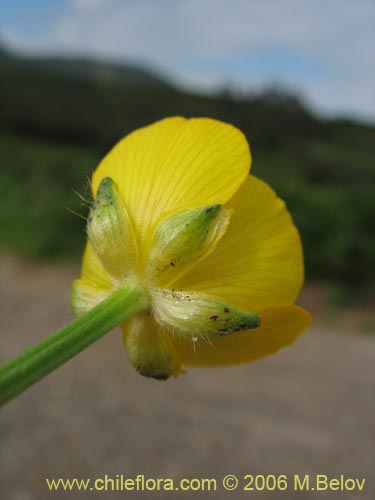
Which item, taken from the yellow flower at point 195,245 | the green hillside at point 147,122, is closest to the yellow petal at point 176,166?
the yellow flower at point 195,245

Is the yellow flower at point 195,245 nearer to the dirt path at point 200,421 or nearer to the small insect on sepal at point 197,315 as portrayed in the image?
the small insect on sepal at point 197,315

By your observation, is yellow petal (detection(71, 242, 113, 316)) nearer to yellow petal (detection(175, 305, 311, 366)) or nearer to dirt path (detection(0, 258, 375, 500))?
yellow petal (detection(175, 305, 311, 366))

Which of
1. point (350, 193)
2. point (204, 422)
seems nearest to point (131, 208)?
point (204, 422)

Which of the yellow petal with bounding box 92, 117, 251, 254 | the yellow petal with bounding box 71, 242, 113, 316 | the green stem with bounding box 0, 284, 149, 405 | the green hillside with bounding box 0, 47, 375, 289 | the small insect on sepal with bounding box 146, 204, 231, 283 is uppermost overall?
the green hillside with bounding box 0, 47, 375, 289

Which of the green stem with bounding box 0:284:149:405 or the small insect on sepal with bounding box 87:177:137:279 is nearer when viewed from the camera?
the green stem with bounding box 0:284:149:405

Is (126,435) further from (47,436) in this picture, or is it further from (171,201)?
(171,201)

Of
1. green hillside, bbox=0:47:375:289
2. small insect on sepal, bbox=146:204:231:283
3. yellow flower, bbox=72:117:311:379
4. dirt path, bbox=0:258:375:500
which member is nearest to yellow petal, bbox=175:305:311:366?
yellow flower, bbox=72:117:311:379
